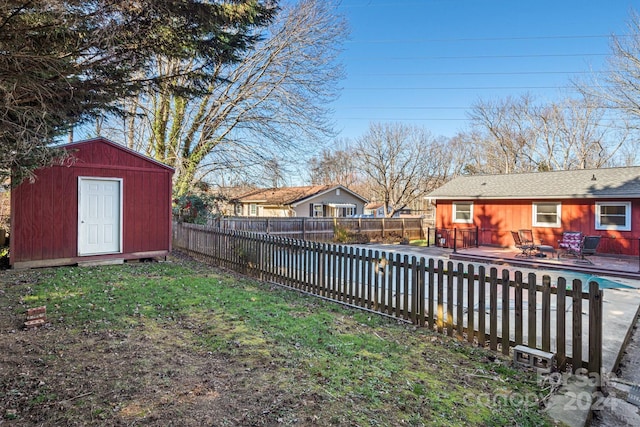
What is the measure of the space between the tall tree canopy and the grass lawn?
7.62 feet

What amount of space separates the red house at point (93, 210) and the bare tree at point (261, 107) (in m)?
6.19

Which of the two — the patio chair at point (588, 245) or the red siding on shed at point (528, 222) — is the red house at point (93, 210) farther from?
the red siding on shed at point (528, 222)

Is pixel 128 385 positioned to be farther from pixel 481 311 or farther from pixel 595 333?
pixel 595 333

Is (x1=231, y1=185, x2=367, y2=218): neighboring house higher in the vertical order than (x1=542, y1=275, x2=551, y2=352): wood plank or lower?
higher

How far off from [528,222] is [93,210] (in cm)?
1547

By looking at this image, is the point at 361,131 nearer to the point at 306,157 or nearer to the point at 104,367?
the point at 306,157

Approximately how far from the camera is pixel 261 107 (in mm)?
16641

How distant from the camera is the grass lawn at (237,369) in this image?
2.64m

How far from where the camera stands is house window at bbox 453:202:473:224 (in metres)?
16.8

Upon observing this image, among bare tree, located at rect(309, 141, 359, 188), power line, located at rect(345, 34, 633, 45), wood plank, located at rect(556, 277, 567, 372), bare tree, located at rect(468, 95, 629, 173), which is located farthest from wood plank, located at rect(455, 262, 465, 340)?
bare tree, located at rect(309, 141, 359, 188)

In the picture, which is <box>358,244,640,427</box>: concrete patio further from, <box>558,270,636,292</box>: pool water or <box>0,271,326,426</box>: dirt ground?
<box>0,271,326,426</box>: dirt ground

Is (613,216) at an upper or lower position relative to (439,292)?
upper

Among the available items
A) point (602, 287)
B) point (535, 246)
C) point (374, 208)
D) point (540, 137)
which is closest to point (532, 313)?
point (602, 287)

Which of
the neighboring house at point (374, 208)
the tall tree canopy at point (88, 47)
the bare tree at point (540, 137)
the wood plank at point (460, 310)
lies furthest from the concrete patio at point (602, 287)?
the neighboring house at point (374, 208)
